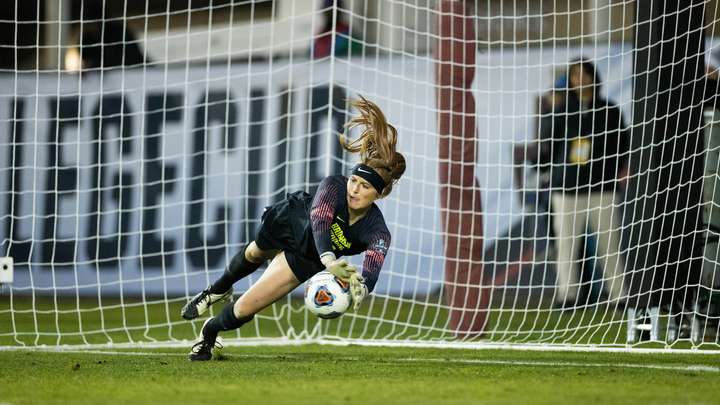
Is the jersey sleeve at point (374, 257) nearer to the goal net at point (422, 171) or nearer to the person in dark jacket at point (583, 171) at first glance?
the goal net at point (422, 171)

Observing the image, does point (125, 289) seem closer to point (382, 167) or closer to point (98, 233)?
point (98, 233)

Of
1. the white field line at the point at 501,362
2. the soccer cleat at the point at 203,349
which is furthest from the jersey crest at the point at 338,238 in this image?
the soccer cleat at the point at 203,349

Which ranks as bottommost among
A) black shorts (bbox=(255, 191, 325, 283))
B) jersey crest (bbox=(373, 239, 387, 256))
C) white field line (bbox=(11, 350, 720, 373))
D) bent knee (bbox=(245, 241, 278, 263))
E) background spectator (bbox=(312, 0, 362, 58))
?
white field line (bbox=(11, 350, 720, 373))

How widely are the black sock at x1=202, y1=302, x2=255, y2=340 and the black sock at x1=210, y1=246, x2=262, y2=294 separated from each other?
1.46ft

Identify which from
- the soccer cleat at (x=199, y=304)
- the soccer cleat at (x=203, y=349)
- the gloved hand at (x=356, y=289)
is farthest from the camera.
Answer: the soccer cleat at (x=199, y=304)

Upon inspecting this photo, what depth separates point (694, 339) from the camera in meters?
8.70

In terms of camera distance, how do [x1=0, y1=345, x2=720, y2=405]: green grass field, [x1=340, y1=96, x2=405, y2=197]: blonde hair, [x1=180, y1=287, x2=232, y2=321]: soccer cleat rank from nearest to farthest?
[x1=0, y1=345, x2=720, y2=405]: green grass field
[x1=340, y1=96, x2=405, y2=197]: blonde hair
[x1=180, y1=287, x2=232, y2=321]: soccer cleat

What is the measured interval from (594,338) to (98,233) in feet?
16.0

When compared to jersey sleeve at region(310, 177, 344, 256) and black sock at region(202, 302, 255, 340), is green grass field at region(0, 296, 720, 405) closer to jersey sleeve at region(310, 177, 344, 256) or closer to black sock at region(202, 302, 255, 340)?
black sock at region(202, 302, 255, 340)

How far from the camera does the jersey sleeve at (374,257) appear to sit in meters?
6.48

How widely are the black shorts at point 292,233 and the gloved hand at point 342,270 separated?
2.53ft

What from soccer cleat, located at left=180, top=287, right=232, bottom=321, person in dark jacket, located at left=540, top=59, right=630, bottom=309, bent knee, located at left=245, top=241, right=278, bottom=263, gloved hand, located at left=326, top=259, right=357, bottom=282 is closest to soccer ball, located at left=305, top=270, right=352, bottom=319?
gloved hand, located at left=326, top=259, right=357, bottom=282

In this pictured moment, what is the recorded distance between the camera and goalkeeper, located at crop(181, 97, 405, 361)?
660cm

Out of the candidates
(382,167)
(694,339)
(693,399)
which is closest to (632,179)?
(694,339)
